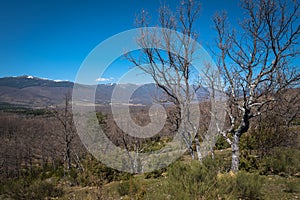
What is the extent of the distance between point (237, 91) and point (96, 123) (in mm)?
21871

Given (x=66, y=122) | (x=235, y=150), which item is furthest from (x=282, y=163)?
(x=66, y=122)

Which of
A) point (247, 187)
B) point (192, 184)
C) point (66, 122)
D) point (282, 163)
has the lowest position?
point (282, 163)

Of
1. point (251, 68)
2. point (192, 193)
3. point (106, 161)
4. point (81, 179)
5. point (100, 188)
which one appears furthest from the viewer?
point (106, 161)

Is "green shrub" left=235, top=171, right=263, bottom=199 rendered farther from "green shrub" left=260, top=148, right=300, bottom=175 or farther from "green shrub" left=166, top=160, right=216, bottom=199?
"green shrub" left=260, top=148, right=300, bottom=175

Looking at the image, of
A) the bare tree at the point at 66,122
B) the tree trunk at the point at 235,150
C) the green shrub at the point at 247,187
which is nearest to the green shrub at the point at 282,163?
the tree trunk at the point at 235,150

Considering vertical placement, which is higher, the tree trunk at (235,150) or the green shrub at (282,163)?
the tree trunk at (235,150)

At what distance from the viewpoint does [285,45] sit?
337 inches

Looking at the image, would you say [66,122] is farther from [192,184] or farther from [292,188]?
[292,188]

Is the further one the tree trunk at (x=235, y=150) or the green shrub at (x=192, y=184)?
the tree trunk at (x=235, y=150)

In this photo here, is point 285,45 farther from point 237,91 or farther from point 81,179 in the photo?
point 81,179

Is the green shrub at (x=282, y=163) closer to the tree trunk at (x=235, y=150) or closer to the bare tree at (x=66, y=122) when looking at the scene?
the tree trunk at (x=235, y=150)

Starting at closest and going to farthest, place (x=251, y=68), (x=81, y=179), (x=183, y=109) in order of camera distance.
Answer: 1. (x=251, y=68)
2. (x=183, y=109)
3. (x=81, y=179)

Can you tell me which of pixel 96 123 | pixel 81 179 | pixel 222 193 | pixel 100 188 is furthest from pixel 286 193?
pixel 96 123

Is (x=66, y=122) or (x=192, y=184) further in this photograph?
(x=66, y=122)
